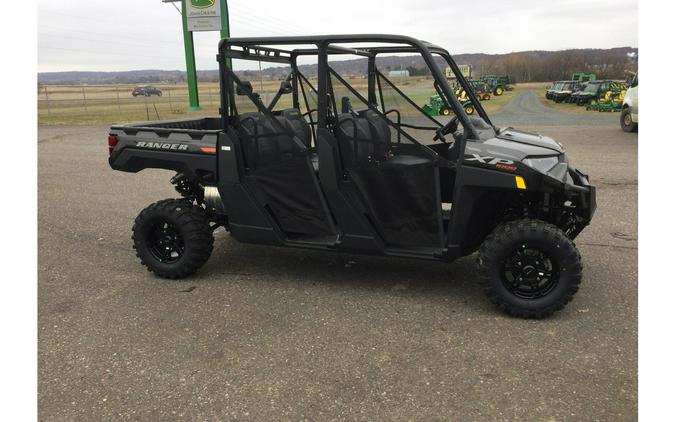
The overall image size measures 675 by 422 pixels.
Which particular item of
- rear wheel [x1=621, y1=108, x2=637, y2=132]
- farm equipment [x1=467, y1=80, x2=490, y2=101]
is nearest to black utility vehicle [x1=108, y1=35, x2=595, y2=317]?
rear wheel [x1=621, y1=108, x2=637, y2=132]

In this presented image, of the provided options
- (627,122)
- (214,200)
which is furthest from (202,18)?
(214,200)

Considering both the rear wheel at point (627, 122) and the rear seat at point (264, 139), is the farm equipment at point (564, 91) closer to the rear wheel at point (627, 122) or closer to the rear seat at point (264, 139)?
the rear wheel at point (627, 122)

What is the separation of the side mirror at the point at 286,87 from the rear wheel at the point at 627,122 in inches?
569

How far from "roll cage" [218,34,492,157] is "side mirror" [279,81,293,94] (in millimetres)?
119

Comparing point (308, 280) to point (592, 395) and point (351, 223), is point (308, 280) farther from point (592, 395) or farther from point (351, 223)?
point (592, 395)

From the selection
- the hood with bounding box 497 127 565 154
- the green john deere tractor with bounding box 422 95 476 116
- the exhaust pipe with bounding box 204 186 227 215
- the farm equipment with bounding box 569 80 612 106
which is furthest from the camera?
the farm equipment with bounding box 569 80 612 106

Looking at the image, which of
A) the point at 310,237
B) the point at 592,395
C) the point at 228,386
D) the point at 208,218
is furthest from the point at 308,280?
the point at 592,395

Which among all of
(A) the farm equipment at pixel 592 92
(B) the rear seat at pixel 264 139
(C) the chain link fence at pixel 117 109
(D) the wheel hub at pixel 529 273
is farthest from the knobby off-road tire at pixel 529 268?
(A) the farm equipment at pixel 592 92

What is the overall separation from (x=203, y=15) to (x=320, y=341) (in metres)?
25.6

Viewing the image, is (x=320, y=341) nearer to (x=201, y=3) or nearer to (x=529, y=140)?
(x=529, y=140)

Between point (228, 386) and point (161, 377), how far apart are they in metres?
0.44

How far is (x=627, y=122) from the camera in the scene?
16969 millimetres

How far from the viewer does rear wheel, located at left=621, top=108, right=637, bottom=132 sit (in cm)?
1659

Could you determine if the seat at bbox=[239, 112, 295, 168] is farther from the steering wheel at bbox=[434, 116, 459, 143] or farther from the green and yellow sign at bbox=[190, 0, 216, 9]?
the green and yellow sign at bbox=[190, 0, 216, 9]
